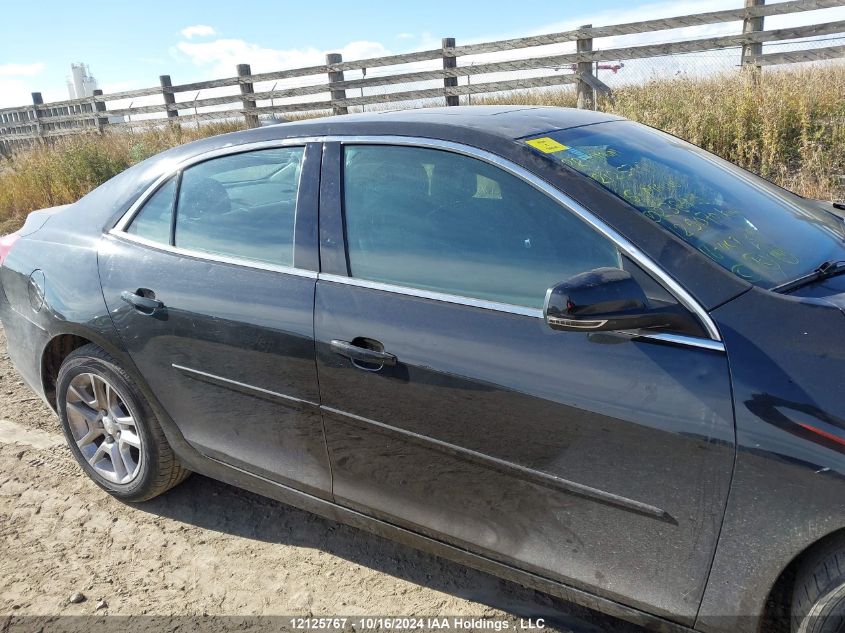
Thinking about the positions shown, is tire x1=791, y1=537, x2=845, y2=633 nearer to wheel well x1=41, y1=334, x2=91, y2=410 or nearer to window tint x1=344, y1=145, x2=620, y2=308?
window tint x1=344, y1=145, x2=620, y2=308

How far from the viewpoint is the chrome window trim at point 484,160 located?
1.93 meters

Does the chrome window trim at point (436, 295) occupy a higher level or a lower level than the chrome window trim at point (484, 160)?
lower

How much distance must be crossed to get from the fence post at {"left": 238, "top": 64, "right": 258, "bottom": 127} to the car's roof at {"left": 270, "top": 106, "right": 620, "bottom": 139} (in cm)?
1321

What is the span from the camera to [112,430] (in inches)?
131

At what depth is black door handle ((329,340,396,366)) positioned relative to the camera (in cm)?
230

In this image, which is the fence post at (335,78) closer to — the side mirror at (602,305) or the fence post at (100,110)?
the fence post at (100,110)

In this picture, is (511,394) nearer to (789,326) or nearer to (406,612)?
(789,326)

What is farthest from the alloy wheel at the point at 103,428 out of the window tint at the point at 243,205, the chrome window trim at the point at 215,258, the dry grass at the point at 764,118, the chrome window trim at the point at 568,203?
the dry grass at the point at 764,118

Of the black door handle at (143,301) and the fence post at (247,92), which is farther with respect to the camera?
the fence post at (247,92)

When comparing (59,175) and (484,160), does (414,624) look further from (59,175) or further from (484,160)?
(59,175)

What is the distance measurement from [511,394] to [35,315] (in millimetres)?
2485

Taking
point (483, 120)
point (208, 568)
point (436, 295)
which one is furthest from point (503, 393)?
point (208, 568)

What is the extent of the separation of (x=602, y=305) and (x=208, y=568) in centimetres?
198

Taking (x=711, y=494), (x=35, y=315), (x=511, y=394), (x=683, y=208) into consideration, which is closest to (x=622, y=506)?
(x=711, y=494)
